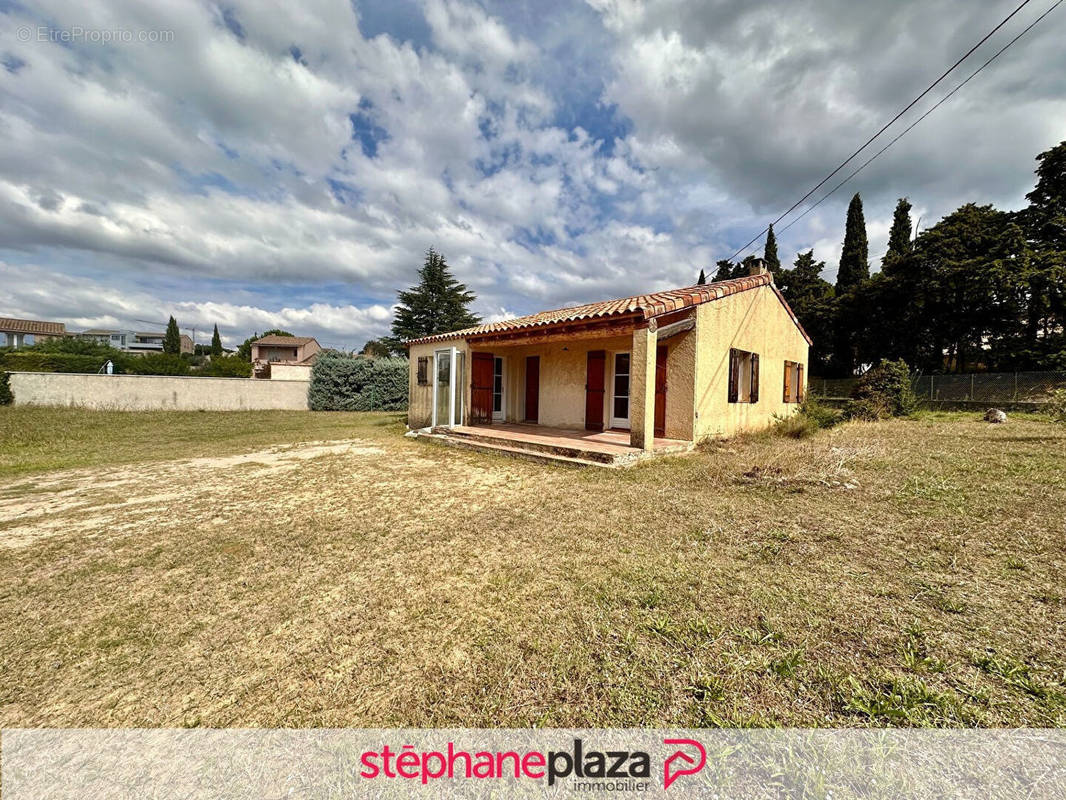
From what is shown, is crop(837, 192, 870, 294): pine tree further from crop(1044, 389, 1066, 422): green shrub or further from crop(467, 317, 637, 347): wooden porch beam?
crop(467, 317, 637, 347): wooden porch beam

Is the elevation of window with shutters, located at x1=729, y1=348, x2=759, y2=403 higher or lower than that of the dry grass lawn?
higher

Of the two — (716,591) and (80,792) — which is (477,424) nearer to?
(716,591)

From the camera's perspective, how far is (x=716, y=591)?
303 centimetres

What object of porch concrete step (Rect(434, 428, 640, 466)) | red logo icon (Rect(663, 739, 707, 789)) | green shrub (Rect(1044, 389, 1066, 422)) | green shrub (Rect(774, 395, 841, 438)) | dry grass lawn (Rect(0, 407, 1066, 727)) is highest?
green shrub (Rect(1044, 389, 1066, 422))

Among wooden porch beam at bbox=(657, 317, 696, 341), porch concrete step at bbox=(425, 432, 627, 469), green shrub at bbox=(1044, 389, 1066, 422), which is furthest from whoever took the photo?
green shrub at bbox=(1044, 389, 1066, 422)

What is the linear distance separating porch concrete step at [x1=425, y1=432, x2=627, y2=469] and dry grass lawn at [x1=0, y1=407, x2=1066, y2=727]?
1.35m

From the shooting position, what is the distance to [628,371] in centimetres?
995

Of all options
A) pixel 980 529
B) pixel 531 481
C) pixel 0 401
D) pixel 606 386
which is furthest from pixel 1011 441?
pixel 0 401

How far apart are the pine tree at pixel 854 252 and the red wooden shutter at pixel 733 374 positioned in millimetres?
24936

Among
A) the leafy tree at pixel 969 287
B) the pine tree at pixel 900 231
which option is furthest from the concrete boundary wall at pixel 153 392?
the pine tree at pixel 900 231

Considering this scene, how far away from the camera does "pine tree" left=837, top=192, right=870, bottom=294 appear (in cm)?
2805

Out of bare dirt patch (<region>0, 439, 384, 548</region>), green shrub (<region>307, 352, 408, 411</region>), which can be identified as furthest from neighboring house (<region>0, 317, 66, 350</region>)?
bare dirt patch (<region>0, 439, 384, 548</region>)

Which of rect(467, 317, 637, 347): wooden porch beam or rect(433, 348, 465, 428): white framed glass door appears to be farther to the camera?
rect(433, 348, 465, 428): white framed glass door

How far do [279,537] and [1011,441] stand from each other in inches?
548
